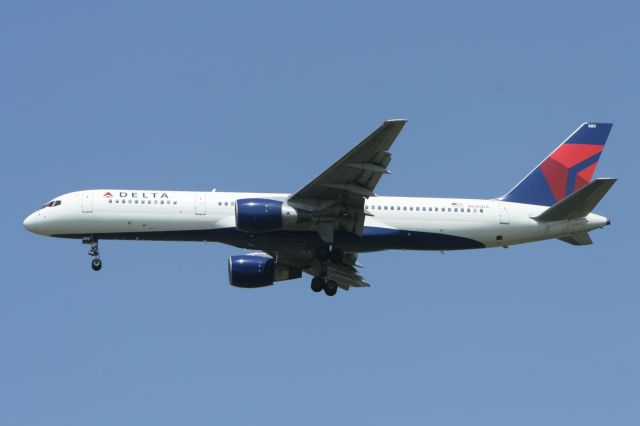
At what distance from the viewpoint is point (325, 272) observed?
64188 mm

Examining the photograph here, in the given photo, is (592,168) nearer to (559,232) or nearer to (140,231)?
(559,232)

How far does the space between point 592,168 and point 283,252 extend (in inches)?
647

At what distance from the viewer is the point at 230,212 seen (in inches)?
2456

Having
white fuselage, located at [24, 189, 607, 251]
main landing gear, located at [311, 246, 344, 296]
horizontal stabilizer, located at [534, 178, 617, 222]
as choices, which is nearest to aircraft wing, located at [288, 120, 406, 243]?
main landing gear, located at [311, 246, 344, 296]

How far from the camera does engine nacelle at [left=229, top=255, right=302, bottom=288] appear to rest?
6731cm

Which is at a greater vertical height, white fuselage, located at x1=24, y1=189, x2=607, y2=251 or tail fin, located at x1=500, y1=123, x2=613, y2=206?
tail fin, located at x1=500, y1=123, x2=613, y2=206

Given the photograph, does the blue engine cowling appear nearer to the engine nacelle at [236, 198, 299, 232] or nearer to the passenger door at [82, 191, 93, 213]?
the engine nacelle at [236, 198, 299, 232]

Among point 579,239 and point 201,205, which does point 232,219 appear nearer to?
point 201,205

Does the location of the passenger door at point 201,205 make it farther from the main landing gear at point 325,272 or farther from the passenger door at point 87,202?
the main landing gear at point 325,272

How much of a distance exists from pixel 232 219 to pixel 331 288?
6388mm

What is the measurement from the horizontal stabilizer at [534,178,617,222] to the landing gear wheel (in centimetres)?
1033

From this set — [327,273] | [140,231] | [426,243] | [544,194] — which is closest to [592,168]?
[544,194]

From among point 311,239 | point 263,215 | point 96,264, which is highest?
point 263,215

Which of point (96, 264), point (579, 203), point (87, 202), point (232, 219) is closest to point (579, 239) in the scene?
point (579, 203)
